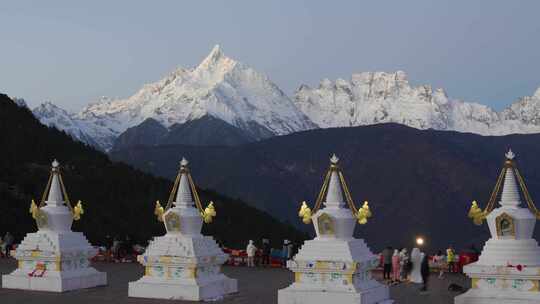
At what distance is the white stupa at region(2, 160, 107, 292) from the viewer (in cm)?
2856

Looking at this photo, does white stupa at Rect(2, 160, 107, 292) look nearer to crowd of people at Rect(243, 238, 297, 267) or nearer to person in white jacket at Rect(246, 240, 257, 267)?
person in white jacket at Rect(246, 240, 257, 267)

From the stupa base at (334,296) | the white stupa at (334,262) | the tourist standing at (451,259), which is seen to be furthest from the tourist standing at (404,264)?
Result: the white stupa at (334,262)

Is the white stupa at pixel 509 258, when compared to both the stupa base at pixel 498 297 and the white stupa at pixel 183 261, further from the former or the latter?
the white stupa at pixel 183 261

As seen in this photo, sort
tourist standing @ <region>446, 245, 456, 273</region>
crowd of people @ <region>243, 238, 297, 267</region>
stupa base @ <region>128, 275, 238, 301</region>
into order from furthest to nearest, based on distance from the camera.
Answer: crowd of people @ <region>243, 238, 297, 267</region> → tourist standing @ <region>446, 245, 456, 273</region> → stupa base @ <region>128, 275, 238, 301</region>

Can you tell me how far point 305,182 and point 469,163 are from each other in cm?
4147

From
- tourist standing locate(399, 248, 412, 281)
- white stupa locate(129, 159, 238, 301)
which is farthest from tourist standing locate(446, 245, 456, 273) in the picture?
white stupa locate(129, 159, 238, 301)

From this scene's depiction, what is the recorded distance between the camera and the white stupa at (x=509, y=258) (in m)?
21.8

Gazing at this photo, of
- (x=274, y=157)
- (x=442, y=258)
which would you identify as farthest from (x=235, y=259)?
(x=274, y=157)

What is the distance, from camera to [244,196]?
176 metres

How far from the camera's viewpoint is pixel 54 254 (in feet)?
93.5

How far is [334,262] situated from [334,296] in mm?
972

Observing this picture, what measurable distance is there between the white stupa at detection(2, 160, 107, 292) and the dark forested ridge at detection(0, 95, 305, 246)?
3495 centimetres

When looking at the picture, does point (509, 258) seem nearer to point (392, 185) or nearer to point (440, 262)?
point (440, 262)

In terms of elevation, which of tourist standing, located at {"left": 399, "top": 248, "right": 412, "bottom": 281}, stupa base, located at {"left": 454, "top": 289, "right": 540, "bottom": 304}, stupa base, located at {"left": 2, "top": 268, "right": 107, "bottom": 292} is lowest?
stupa base, located at {"left": 454, "top": 289, "right": 540, "bottom": 304}
